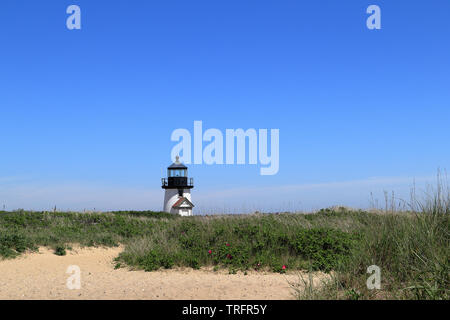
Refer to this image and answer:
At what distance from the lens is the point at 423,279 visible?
7207 millimetres

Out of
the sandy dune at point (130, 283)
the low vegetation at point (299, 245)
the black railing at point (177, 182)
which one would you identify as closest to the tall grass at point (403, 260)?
the low vegetation at point (299, 245)

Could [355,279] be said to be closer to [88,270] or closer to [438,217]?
[438,217]

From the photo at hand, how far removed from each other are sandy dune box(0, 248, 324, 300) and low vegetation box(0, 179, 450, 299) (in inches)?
23.2

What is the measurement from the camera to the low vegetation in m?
7.55

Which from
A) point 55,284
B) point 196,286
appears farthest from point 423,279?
point 55,284

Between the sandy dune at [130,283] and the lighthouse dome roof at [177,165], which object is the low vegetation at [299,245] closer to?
the sandy dune at [130,283]

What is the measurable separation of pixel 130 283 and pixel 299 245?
5.52m

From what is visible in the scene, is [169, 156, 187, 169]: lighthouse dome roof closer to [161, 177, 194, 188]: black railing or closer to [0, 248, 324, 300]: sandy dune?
[161, 177, 194, 188]: black railing

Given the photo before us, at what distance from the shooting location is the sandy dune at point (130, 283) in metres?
8.66

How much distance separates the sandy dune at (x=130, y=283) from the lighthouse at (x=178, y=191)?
27496mm

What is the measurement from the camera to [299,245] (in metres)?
12.9

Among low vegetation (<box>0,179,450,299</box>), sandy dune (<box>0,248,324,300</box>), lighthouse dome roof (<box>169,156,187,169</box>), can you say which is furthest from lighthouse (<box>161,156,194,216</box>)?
sandy dune (<box>0,248,324,300</box>)
